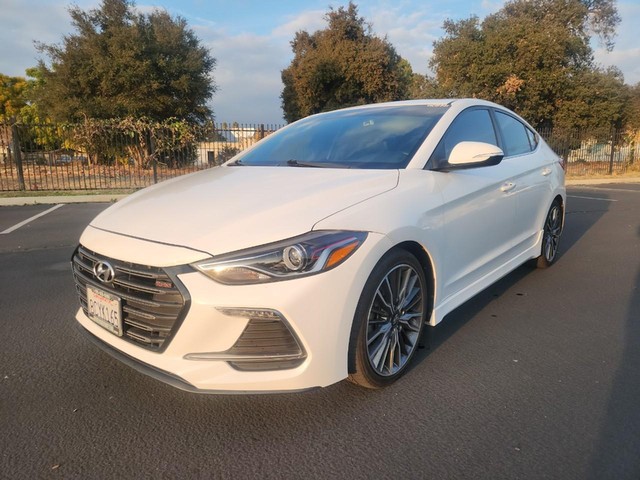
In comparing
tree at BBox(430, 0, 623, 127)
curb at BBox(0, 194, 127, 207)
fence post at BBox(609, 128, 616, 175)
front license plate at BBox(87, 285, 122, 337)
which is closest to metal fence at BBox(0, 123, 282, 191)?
curb at BBox(0, 194, 127, 207)

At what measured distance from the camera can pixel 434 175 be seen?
2871mm

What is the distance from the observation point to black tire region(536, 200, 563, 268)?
4762mm

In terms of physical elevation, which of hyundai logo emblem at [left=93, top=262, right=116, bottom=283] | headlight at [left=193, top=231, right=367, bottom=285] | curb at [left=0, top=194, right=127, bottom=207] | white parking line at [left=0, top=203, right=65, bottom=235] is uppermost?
headlight at [left=193, top=231, right=367, bottom=285]

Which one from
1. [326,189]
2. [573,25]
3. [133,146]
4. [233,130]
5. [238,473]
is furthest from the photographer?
[573,25]

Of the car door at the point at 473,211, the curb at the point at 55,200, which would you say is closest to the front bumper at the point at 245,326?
the car door at the point at 473,211

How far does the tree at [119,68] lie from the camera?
20.0m

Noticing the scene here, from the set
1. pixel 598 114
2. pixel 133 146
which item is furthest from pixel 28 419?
pixel 598 114

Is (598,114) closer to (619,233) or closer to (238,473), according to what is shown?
(619,233)

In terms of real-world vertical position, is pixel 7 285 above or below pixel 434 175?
below

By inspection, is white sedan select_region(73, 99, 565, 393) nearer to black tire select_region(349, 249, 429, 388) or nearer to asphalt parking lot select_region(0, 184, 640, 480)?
black tire select_region(349, 249, 429, 388)

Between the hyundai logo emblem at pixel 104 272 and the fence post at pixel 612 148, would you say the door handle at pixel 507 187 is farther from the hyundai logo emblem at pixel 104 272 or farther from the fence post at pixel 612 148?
the fence post at pixel 612 148

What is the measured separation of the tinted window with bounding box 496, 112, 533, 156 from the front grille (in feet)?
9.98

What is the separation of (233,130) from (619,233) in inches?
447

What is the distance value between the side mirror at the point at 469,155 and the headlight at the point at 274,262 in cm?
125
